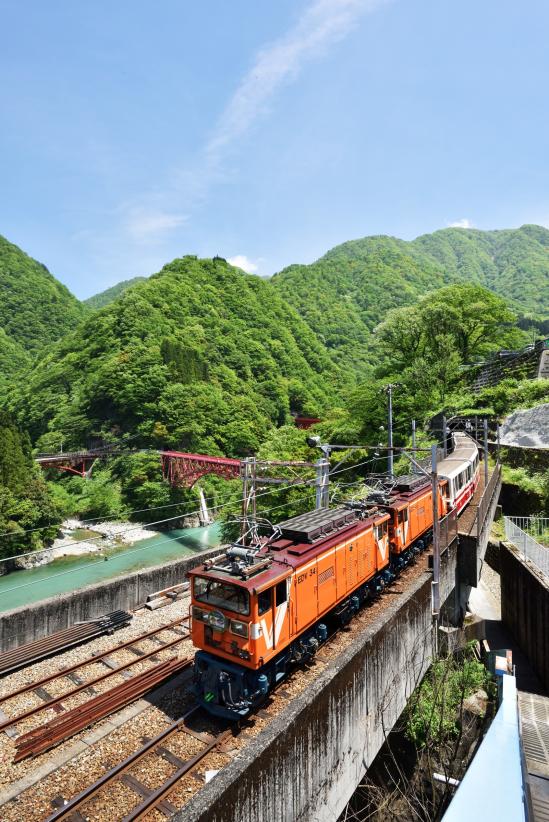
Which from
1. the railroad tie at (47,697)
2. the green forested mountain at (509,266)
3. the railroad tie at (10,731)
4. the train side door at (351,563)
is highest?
the green forested mountain at (509,266)

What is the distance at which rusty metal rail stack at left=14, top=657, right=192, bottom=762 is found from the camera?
7.88 meters

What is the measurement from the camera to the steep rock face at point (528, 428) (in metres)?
27.1

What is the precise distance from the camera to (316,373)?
89.8 m

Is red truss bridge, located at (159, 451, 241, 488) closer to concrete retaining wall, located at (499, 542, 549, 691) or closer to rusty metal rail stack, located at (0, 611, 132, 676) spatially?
concrete retaining wall, located at (499, 542, 549, 691)

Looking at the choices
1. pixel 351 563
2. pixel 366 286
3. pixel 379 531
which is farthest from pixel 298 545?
pixel 366 286

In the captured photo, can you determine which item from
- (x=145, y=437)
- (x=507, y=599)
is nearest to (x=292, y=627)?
(x=507, y=599)

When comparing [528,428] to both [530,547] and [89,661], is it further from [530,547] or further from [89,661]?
[89,661]

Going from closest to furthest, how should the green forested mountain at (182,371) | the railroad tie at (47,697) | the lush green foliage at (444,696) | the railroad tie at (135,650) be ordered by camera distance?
the railroad tie at (47,697) → the railroad tie at (135,650) → the lush green foliage at (444,696) → the green forested mountain at (182,371)

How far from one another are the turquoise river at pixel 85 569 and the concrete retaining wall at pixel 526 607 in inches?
759

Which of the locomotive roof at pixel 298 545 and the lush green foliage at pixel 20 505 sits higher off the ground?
the locomotive roof at pixel 298 545

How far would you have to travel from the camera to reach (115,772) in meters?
7.14

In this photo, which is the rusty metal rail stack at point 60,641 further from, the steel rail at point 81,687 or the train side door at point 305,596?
the train side door at point 305,596

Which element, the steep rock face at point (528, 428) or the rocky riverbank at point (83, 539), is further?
the rocky riverbank at point (83, 539)

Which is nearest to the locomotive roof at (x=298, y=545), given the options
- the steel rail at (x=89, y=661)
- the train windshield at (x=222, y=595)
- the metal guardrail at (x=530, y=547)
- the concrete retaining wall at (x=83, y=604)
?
the train windshield at (x=222, y=595)
